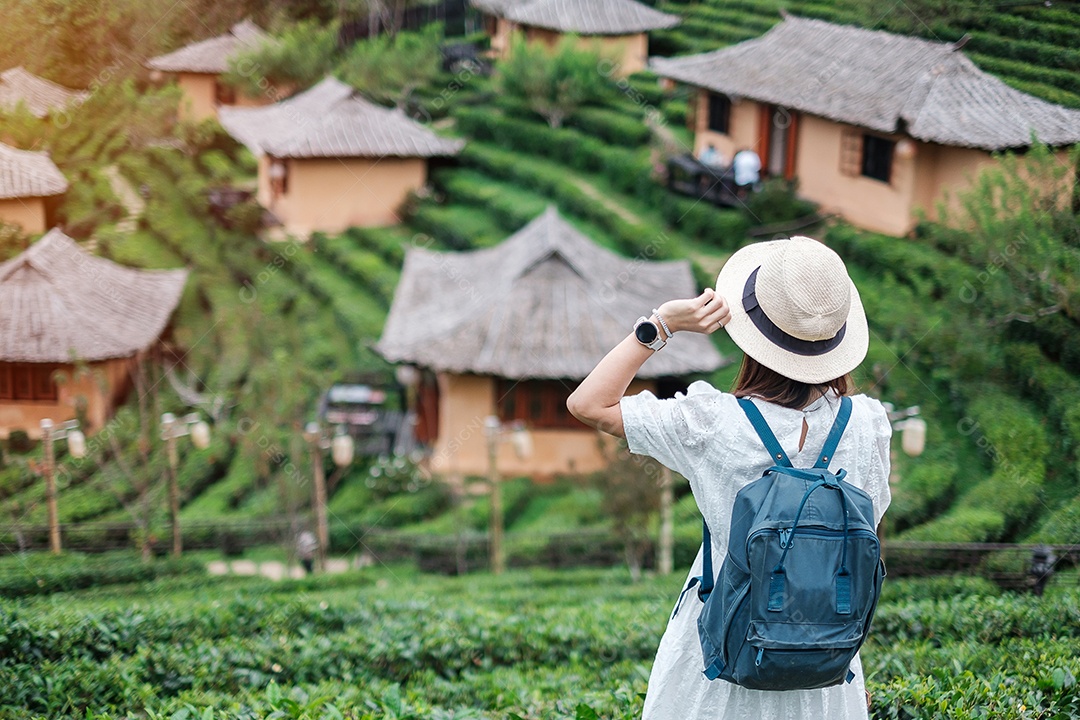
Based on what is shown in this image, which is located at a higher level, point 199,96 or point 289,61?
point 289,61

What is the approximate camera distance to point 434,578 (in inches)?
433

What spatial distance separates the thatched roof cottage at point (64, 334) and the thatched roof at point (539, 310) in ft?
12.7

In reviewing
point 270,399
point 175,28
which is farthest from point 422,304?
point 175,28

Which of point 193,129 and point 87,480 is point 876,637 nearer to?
point 87,480

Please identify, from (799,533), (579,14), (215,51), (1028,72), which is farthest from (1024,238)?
(579,14)

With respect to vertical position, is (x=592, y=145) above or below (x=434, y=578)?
above

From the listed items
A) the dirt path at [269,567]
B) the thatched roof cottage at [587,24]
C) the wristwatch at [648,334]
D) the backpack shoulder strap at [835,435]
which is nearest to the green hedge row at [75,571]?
the dirt path at [269,567]

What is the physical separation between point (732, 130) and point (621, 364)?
47.2 ft

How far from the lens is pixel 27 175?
→ 8742 mm

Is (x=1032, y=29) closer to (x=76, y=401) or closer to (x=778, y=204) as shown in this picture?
(x=778, y=204)

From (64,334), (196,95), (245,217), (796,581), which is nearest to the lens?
(796,581)

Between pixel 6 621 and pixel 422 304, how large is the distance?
39.5 ft

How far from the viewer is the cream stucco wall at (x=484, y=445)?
14820mm

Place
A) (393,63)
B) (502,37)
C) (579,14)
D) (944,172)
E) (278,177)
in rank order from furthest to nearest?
(502,37), (579,14), (278,177), (393,63), (944,172)
